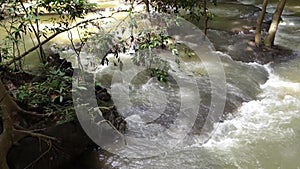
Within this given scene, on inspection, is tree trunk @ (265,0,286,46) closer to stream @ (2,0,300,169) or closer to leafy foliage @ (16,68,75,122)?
stream @ (2,0,300,169)

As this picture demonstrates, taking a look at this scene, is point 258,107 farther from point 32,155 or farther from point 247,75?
point 32,155

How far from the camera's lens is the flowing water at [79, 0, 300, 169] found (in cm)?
444

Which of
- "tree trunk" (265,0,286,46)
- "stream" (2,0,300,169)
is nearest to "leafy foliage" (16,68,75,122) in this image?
"stream" (2,0,300,169)

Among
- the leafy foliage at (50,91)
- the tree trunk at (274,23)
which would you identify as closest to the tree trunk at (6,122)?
the leafy foliage at (50,91)

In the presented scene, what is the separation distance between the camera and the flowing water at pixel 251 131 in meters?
4.44

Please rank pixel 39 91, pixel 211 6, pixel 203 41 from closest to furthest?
pixel 39 91
pixel 203 41
pixel 211 6

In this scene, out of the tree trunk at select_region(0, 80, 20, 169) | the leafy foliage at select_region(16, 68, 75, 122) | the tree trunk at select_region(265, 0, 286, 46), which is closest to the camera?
the tree trunk at select_region(0, 80, 20, 169)

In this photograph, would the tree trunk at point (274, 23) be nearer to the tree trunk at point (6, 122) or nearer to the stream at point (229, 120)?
the stream at point (229, 120)

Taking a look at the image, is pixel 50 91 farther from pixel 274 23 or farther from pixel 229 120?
pixel 274 23

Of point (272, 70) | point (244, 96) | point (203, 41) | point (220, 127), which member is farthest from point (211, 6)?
→ point (220, 127)

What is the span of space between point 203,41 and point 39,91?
5831mm

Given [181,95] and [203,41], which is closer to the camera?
[181,95]

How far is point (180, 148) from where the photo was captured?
470cm

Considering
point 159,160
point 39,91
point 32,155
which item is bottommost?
point 159,160
